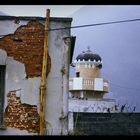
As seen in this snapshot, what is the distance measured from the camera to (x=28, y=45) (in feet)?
29.6

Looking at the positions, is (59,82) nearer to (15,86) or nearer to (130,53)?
(15,86)

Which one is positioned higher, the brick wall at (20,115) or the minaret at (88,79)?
the minaret at (88,79)

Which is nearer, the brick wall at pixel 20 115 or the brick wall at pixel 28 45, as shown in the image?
the brick wall at pixel 20 115

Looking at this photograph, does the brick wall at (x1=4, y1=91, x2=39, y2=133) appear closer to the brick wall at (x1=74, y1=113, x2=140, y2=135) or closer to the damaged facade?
the damaged facade

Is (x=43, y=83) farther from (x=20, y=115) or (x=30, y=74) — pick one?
(x=20, y=115)

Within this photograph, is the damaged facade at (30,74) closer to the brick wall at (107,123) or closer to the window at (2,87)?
the window at (2,87)

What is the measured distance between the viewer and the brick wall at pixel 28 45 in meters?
8.94

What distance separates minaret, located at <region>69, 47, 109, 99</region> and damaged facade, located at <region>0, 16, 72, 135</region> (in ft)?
92.6

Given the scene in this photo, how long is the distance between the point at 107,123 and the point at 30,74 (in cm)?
341

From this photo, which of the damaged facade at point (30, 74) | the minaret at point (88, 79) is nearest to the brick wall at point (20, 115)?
the damaged facade at point (30, 74)

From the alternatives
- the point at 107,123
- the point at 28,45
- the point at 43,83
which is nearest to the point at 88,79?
the point at 107,123

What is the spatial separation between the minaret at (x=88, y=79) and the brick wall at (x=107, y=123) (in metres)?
25.7

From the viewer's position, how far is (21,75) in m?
8.88

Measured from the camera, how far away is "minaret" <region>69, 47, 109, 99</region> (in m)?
37.9
